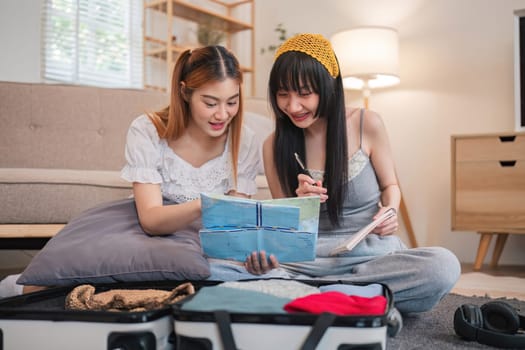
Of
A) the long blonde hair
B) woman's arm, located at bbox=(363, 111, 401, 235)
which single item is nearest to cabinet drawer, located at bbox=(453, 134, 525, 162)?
woman's arm, located at bbox=(363, 111, 401, 235)

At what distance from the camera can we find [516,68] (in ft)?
7.99

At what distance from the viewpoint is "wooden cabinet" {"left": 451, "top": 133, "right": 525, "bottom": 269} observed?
225 centimetres

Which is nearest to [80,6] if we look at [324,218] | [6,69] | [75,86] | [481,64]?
[6,69]

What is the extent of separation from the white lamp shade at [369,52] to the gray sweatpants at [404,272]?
1583 millimetres

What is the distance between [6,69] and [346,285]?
261 centimetres

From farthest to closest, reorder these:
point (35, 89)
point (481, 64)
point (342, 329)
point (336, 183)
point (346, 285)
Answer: point (481, 64)
point (35, 89)
point (336, 183)
point (346, 285)
point (342, 329)

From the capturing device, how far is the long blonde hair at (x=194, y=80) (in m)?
1.33

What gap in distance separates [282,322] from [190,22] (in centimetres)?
338

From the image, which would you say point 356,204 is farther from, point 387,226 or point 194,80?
point 194,80

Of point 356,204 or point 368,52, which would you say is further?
point 368,52

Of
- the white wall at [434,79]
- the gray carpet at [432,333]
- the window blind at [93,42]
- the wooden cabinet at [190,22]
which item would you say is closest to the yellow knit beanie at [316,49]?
the gray carpet at [432,333]

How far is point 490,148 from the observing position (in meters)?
2.30

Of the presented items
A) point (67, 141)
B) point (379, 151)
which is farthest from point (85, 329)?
point (67, 141)

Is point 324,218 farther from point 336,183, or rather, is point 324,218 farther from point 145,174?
point 145,174
